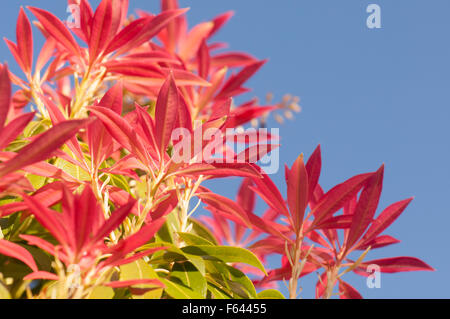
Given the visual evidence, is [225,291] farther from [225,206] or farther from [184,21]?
[184,21]

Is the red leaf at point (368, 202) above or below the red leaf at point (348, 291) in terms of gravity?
above

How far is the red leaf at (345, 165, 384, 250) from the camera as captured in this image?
3.71ft

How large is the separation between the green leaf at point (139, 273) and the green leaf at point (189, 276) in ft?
0.41

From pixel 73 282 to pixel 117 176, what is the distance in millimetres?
527

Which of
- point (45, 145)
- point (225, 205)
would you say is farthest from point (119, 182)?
point (45, 145)

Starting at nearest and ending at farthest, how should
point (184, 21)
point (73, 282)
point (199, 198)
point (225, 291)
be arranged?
point (73, 282) → point (225, 291) → point (199, 198) → point (184, 21)

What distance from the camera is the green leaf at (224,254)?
104 centimetres

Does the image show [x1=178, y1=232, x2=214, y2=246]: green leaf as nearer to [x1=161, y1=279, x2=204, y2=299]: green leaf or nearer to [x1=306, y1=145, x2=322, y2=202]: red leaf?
[x1=161, y1=279, x2=204, y2=299]: green leaf

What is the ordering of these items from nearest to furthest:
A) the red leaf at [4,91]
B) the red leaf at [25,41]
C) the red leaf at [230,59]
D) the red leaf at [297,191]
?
1. the red leaf at [4,91]
2. the red leaf at [297,191]
3. the red leaf at [25,41]
4. the red leaf at [230,59]

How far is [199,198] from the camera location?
1230 mm

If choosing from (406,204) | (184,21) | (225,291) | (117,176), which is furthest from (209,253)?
(184,21)

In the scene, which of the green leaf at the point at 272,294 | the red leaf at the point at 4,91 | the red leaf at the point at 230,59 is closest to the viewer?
the red leaf at the point at 4,91

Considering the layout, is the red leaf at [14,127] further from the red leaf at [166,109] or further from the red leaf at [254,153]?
the red leaf at [254,153]

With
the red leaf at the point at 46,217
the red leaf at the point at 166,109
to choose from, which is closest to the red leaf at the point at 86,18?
the red leaf at the point at 166,109
